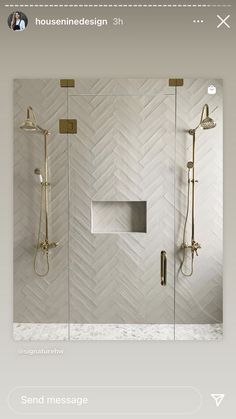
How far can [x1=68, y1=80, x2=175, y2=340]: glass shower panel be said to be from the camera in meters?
0.93

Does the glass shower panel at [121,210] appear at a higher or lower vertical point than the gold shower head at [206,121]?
lower

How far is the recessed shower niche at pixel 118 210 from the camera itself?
2.99 ft

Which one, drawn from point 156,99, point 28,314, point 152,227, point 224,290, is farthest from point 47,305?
point 156,99

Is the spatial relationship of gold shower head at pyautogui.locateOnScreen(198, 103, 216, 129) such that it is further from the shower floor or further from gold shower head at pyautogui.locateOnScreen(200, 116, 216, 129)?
the shower floor

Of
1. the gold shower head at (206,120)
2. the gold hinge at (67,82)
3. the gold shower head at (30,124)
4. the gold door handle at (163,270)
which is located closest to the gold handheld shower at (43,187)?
the gold shower head at (30,124)

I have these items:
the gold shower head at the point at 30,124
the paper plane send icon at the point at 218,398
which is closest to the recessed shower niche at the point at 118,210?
the gold shower head at the point at 30,124

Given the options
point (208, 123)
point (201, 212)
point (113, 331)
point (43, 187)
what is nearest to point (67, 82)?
point (43, 187)

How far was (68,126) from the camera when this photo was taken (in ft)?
3.05

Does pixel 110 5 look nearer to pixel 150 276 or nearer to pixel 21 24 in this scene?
pixel 21 24

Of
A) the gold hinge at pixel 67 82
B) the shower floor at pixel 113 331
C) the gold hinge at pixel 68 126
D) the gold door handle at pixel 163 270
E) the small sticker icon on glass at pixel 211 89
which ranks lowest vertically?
the shower floor at pixel 113 331

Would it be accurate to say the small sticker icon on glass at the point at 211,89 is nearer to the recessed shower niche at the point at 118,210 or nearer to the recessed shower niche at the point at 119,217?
the recessed shower niche at the point at 118,210


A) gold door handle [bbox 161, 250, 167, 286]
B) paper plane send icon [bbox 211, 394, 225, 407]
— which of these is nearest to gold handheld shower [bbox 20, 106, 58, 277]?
gold door handle [bbox 161, 250, 167, 286]

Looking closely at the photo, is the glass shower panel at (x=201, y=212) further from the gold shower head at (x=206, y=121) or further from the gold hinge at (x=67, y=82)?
the gold hinge at (x=67, y=82)

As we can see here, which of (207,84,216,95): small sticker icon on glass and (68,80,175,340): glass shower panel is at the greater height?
(207,84,216,95): small sticker icon on glass
